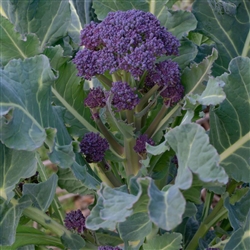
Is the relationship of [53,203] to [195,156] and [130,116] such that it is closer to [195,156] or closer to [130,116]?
[130,116]

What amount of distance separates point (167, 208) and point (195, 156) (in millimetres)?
67

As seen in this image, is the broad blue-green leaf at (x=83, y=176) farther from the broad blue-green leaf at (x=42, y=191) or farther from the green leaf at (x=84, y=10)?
the green leaf at (x=84, y=10)

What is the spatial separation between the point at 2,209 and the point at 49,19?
37 centimetres

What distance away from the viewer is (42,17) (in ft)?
2.61

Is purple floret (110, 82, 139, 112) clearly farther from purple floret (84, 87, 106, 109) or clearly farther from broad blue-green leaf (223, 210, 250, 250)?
broad blue-green leaf (223, 210, 250, 250)

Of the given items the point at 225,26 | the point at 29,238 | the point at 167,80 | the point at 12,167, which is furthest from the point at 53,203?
the point at 225,26

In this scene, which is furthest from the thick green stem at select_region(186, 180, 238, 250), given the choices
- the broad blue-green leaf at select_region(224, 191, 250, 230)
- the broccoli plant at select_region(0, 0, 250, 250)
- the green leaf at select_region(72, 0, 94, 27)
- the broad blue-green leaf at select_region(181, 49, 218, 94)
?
the green leaf at select_region(72, 0, 94, 27)

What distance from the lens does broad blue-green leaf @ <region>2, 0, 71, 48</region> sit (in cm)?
77

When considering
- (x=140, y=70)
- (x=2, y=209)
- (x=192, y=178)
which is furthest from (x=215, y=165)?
(x=2, y=209)

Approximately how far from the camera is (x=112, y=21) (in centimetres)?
64

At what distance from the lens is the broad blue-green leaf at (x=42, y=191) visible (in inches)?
25.1

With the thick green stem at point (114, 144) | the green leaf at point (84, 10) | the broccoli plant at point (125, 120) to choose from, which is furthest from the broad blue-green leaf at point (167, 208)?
the green leaf at point (84, 10)

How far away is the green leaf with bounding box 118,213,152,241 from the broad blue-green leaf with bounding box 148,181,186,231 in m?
0.13

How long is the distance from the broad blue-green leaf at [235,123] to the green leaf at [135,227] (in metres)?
0.15
